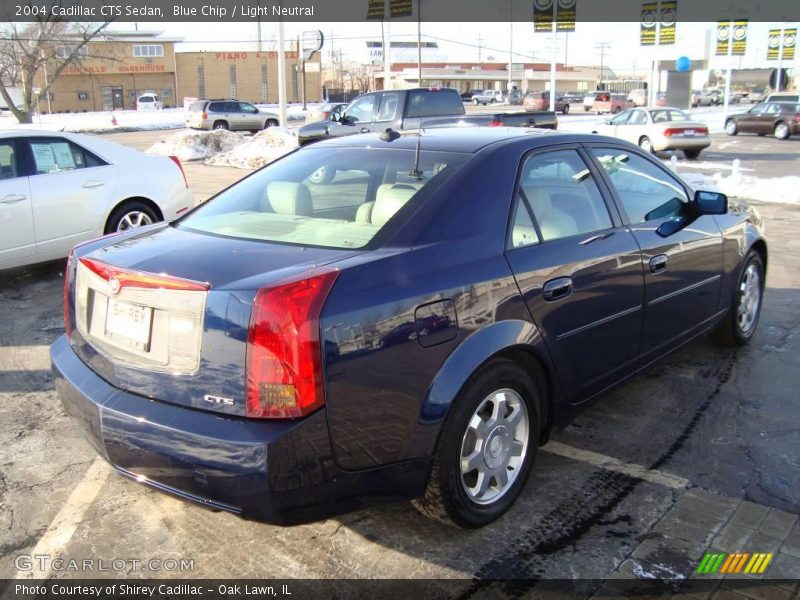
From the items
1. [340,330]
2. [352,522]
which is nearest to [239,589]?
[352,522]

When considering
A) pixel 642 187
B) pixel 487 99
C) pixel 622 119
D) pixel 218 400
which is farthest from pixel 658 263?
pixel 487 99

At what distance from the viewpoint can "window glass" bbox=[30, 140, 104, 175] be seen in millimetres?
7004

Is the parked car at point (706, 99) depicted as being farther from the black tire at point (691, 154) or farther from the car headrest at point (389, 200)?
the car headrest at point (389, 200)

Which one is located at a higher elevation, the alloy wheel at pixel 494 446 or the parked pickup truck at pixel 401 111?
the parked pickup truck at pixel 401 111

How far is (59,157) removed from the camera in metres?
7.18

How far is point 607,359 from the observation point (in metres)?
3.73

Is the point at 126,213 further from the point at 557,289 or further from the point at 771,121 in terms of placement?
the point at 771,121

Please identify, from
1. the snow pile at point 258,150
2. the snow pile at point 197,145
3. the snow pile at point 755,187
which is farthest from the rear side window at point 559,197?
the snow pile at point 197,145

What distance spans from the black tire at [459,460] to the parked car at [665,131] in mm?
20304

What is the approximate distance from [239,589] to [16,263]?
5369mm

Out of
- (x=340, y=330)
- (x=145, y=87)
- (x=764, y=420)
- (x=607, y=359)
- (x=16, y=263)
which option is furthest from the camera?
(x=145, y=87)

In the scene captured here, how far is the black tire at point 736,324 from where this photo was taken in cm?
515

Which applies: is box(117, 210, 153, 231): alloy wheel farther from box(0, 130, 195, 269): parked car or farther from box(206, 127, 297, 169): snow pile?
box(206, 127, 297, 169): snow pile

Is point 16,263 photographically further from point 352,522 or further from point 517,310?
point 517,310
